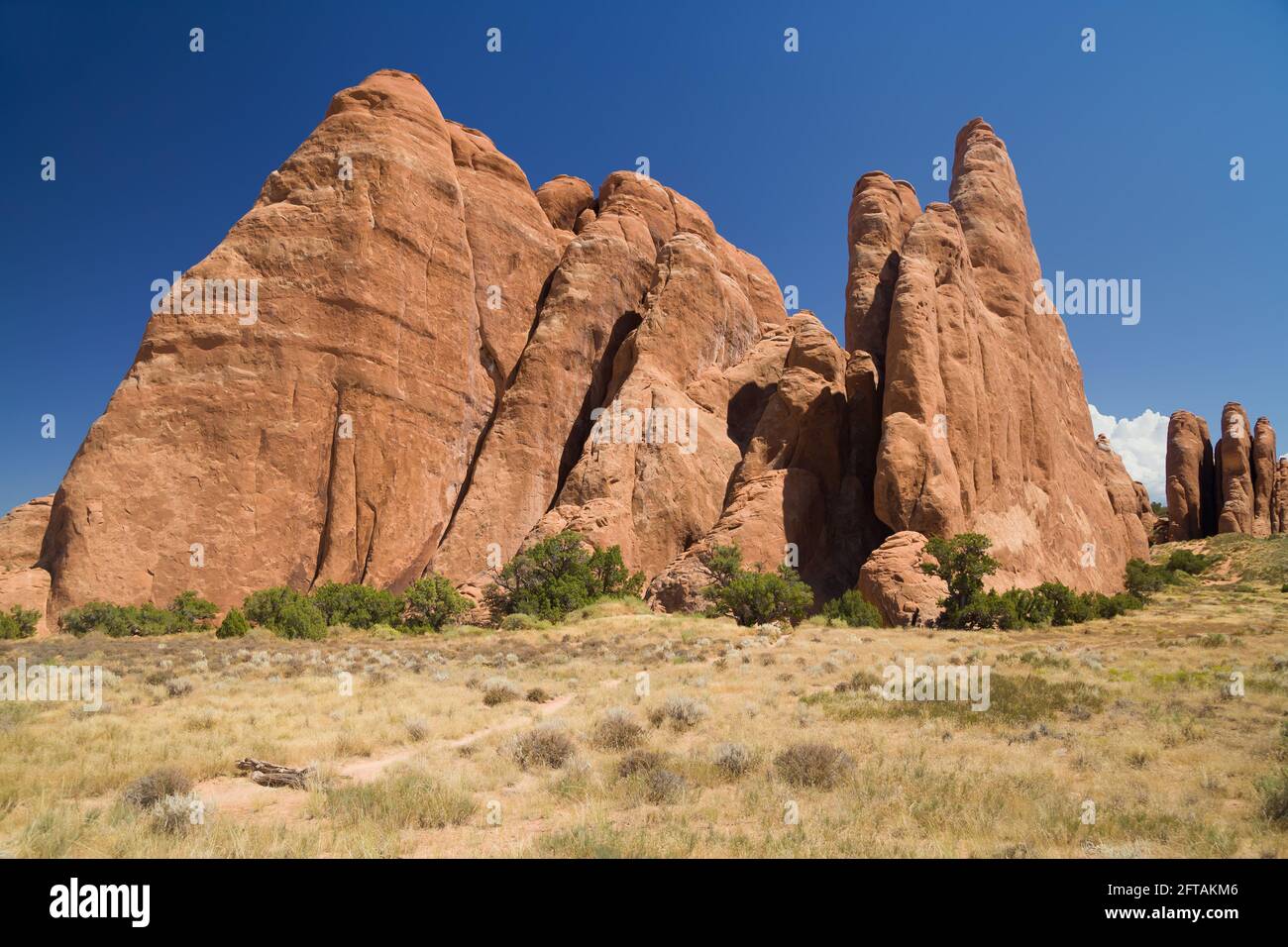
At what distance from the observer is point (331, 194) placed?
37.9 metres

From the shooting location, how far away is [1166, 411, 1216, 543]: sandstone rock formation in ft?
216

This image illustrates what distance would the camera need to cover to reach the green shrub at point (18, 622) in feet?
82.7

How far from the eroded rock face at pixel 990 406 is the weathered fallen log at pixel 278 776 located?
28599mm

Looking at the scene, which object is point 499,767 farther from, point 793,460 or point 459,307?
point 459,307

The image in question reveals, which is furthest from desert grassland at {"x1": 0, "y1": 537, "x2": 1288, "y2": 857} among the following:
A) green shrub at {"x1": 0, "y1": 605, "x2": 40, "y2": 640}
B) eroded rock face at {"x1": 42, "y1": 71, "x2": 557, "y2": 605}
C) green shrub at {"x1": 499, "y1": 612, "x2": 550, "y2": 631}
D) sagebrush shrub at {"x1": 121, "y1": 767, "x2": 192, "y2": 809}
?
eroded rock face at {"x1": 42, "y1": 71, "x2": 557, "y2": 605}

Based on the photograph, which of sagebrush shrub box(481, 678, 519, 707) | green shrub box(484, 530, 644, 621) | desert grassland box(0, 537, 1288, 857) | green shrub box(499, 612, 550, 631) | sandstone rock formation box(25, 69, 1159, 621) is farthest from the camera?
sandstone rock formation box(25, 69, 1159, 621)

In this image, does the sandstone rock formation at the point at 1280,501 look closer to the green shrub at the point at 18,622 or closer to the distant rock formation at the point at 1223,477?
the distant rock formation at the point at 1223,477

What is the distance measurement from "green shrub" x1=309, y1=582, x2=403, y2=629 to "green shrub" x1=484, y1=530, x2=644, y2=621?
16.0 feet

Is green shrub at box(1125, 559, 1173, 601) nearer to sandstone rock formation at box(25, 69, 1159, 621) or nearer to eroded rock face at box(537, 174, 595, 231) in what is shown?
sandstone rock formation at box(25, 69, 1159, 621)

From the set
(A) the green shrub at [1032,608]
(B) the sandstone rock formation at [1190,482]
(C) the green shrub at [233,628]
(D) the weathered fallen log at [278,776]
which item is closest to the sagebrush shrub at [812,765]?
(D) the weathered fallen log at [278,776]

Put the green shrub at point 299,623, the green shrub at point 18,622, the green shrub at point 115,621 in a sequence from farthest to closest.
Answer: the green shrub at point 115,621 < the green shrub at point 299,623 < the green shrub at point 18,622

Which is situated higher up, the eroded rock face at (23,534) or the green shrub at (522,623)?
the eroded rock face at (23,534)
